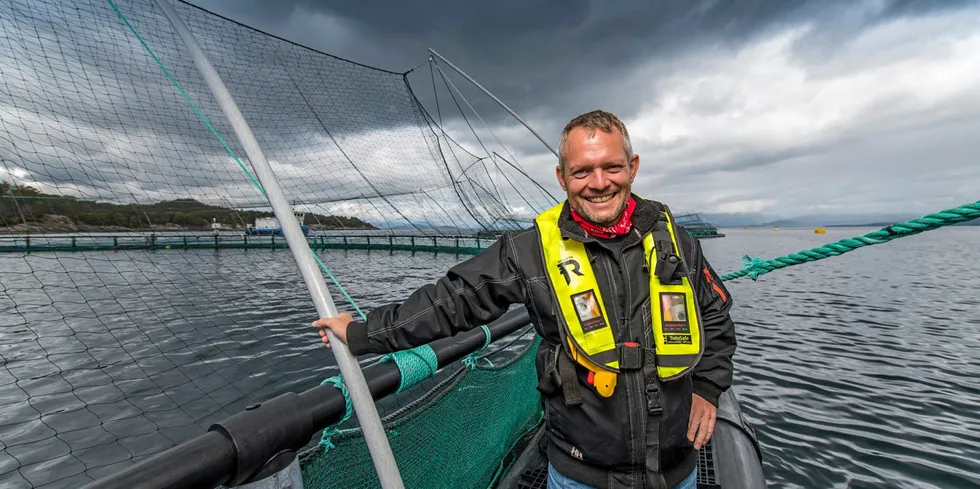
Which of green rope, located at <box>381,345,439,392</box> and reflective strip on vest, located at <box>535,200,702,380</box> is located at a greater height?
reflective strip on vest, located at <box>535,200,702,380</box>

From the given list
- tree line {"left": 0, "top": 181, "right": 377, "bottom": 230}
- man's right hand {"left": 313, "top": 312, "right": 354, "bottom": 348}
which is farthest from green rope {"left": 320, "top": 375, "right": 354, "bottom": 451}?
tree line {"left": 0, "top": 181, "right": 377, "bottom": 230}

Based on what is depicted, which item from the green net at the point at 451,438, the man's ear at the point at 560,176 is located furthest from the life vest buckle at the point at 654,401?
the green net at the point at 451,438

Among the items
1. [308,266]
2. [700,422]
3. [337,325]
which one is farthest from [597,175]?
[308,266]

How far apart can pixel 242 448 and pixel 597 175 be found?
69.4 inches

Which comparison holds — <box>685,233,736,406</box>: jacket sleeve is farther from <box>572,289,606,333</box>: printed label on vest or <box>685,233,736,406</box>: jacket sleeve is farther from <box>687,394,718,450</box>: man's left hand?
<box>572,289,606,333</box>: printed label on vest

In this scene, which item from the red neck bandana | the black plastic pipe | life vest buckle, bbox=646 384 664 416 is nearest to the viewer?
the black plastic pipe

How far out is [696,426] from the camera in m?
1.91

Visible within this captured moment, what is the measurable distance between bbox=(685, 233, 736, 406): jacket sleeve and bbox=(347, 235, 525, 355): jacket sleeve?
2.92 ft

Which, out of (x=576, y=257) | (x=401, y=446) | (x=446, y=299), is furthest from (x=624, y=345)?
(x=401, y=446)

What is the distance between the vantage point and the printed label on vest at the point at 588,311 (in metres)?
1.82

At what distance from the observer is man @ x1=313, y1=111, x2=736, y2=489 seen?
1.80 m

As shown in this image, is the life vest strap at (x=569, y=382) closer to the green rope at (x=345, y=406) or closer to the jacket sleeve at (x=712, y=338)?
the jacket sleeve at (x=712, y=338)

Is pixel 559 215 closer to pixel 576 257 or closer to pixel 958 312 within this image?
pixel 576 257

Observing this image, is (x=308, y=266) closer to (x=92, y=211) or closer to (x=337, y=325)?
(x=337, y=325)
